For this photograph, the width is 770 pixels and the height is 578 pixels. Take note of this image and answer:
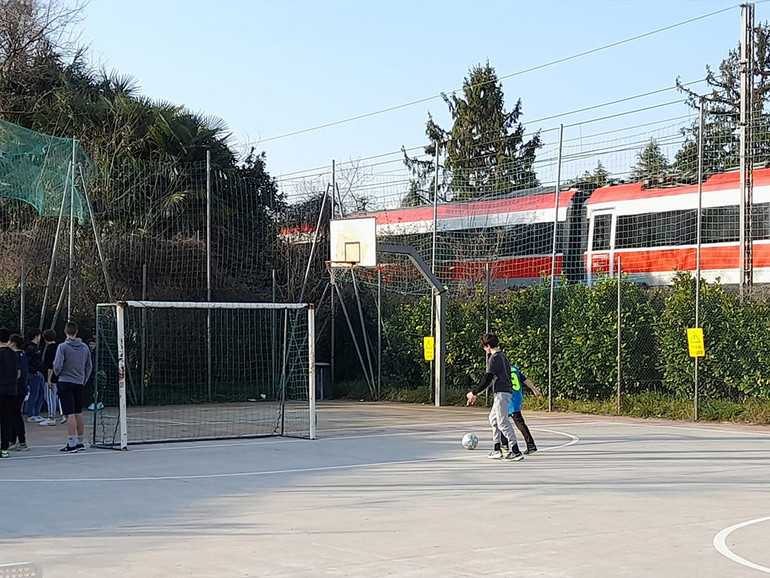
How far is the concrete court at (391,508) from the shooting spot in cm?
761

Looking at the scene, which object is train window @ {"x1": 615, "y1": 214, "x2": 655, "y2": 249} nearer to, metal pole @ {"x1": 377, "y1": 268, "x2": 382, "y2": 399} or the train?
the train

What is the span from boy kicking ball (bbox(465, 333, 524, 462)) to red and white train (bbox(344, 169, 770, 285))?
10.9m

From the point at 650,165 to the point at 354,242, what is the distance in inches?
290

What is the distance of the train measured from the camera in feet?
79.6

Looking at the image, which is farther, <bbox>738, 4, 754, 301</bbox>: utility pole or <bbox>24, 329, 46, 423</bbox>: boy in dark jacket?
<bbox>738, 4, 754, 301</bbox>: utility pole

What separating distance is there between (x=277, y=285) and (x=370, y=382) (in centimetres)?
344

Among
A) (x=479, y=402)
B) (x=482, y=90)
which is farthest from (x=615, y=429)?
(x=482, y=90)

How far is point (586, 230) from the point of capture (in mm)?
27797

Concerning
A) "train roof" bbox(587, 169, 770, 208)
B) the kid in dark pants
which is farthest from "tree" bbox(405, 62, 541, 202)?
the kid in dark pants

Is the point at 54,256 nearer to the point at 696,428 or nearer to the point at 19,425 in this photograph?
the point at 19,425

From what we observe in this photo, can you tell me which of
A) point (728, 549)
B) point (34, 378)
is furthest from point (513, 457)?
point (34, 378)

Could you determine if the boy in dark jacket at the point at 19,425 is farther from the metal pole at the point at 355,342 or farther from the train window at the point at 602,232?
the train window at the point at 602,232

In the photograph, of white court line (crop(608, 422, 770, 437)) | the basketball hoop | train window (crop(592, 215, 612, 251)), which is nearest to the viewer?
white court line (crop(608, 422, 770, 437))

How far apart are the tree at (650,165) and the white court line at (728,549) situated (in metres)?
14.2
